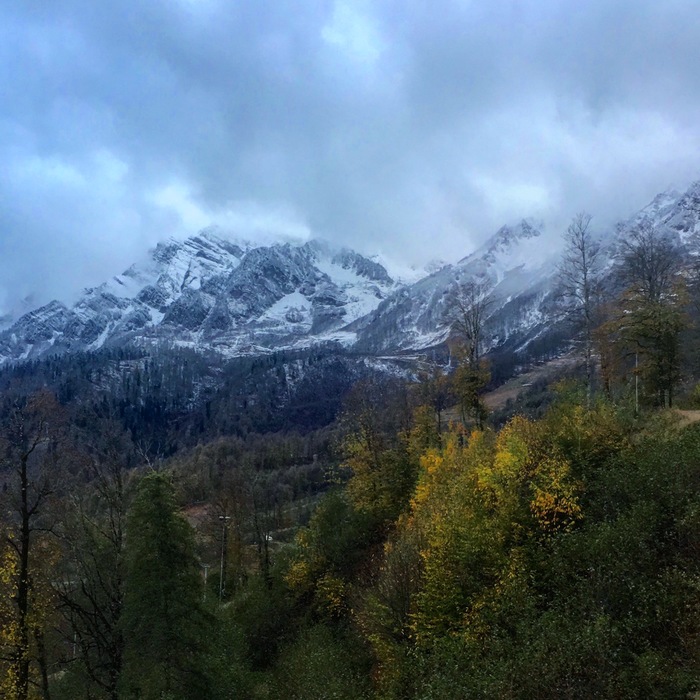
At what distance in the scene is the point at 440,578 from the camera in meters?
20.0

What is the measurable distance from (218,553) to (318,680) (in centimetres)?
3898

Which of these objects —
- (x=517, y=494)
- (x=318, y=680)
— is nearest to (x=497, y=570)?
(x=517, y=494)

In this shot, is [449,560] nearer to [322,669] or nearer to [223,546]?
[322,669]

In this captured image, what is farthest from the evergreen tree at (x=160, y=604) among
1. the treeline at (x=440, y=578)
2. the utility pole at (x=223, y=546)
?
the utility pole at (x=223, y=546)

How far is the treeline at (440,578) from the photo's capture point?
13117mm

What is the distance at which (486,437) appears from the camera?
2964 cm

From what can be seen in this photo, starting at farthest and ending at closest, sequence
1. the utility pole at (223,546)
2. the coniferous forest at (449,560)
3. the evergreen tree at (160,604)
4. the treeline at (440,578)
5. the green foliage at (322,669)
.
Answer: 1. the utility pole at (223,546)
2. the evergreen tree at (160,604)
3. the green foliage at (322,669)
4. the coniferous forest at (449,560)
5. the treeline at (440,578)

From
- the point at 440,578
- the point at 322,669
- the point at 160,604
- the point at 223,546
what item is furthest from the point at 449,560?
the point at 223,546

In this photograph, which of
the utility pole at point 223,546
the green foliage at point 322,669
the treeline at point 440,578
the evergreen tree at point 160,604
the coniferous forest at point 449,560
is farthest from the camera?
the utility pole at point 223,546

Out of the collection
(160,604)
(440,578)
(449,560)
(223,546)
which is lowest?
(160,604)

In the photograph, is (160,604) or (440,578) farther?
(160,604)

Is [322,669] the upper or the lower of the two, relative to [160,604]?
lower

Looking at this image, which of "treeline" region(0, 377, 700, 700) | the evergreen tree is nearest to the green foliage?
"treeline" region(0, 377, 700, 700)

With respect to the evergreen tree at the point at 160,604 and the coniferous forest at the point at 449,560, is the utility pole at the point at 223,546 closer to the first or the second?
the coniferous forest at the point at 449,560
